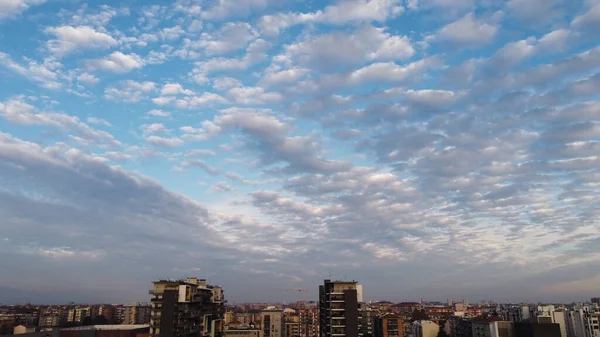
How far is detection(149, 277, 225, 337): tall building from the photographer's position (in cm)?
7719

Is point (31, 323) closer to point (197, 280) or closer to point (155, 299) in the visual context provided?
point (197, 280)

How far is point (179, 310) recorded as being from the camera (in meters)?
Result: 79.8

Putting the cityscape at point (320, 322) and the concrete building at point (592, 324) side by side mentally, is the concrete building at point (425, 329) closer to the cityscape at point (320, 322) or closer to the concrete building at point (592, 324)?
the cityscape at point (320, 322)

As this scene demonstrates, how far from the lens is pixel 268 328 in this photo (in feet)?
513

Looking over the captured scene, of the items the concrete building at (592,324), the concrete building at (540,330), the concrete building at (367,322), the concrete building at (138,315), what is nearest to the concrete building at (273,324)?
the concrete building at (367,322)

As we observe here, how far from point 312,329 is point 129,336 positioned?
2909 inches

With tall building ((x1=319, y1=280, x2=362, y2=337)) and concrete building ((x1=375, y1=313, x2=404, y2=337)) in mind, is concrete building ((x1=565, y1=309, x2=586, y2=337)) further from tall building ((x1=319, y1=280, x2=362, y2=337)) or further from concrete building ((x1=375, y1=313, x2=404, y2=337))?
tall building ((x1=319, y1=280, x2=362, y2=337))

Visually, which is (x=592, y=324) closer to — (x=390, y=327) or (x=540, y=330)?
(x=540, y=330)

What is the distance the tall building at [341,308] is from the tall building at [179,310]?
27090 millimetres

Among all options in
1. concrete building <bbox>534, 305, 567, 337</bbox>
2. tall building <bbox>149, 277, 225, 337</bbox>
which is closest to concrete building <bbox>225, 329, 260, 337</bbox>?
tall building <bbox>149, 277, 225, 337</bbox>

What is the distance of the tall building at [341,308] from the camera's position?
84.8 metres

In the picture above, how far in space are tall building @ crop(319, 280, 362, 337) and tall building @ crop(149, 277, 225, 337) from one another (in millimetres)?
27090

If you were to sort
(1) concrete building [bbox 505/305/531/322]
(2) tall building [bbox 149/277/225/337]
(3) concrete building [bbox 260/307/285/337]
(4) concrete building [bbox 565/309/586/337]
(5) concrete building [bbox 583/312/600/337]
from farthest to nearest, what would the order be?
(3) concrete building [bbox 260/307/285/337] < (1) concrete building [bbox 505/305/531/322] < (4) concrete building [bbox 565/309/586/337] < (5) concrete building [bbox 583/312/600/337] < (2) tall building [bbox 149/277/225/337]

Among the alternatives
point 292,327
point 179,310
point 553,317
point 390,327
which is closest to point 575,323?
point 553,317
